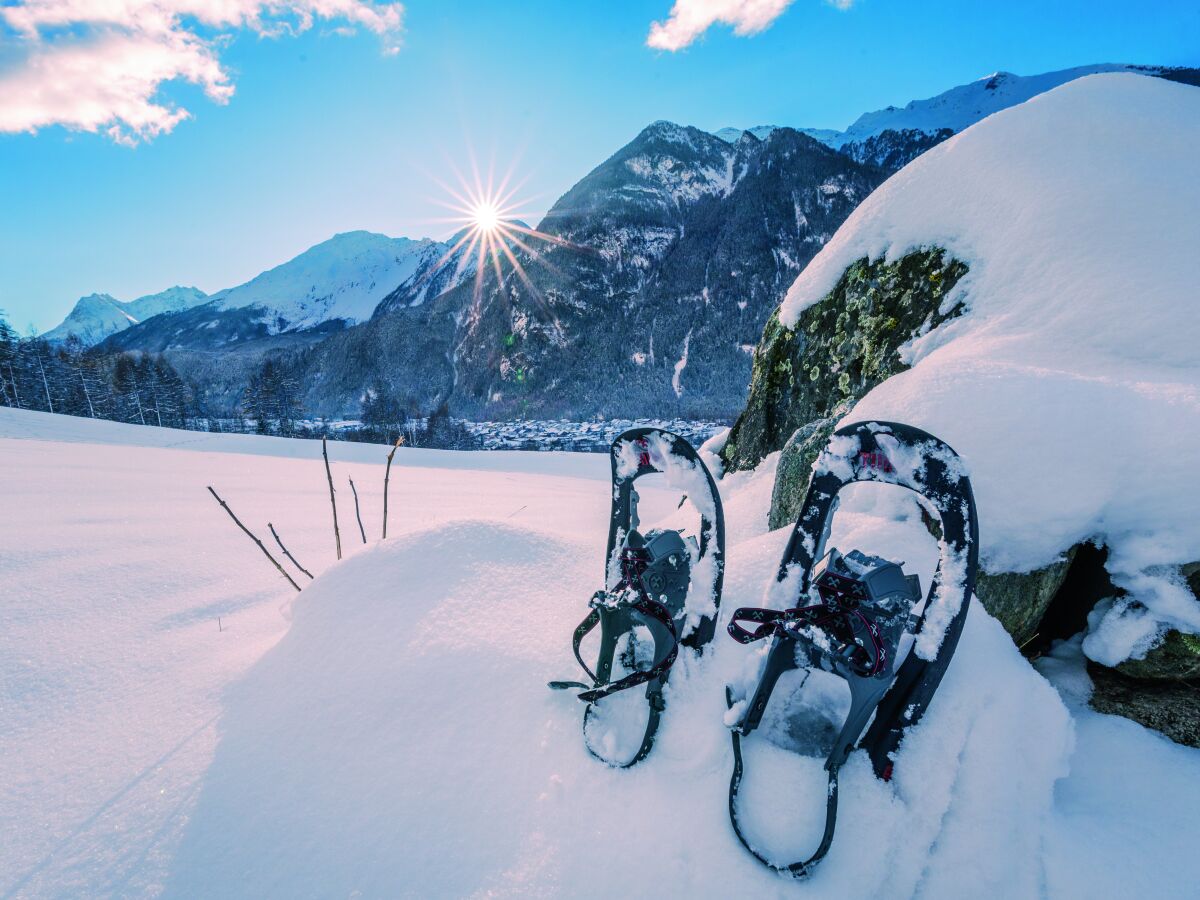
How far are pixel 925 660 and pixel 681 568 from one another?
856 mm

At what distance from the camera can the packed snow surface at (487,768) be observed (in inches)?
53.1

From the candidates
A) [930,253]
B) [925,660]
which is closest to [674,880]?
[925,660]

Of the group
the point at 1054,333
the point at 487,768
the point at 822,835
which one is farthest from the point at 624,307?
the point at 822,835

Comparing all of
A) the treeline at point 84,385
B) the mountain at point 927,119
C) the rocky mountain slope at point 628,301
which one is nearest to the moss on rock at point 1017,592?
the treeline at point 84,385

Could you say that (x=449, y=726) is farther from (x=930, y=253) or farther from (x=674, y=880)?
(x=930, y=253)

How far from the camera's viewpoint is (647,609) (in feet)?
5.85

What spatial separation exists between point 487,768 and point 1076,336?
399cm

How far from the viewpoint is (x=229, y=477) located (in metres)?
10.1

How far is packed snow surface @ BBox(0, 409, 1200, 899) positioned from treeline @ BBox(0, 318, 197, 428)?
50.7 m

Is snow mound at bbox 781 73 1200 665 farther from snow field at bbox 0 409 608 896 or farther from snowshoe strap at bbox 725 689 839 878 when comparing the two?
snow field at bbox 0 409 608 896

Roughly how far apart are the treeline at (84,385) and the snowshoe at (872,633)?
2073 inches

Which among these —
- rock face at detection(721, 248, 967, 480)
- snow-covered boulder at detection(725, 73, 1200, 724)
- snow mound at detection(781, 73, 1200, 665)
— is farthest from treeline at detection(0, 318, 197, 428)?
snow mound at detection(781, 73, 1200, 665)

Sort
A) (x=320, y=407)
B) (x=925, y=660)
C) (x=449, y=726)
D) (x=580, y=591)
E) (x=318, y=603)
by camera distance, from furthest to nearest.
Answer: (x=320, y=407) → (x=580, y=591) → (x=318, y=603) → (x=449, y=726) → (x=925, y=660)

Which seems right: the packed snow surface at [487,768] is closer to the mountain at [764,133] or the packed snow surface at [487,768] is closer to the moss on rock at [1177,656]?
the moss on rock at [1177,656]
